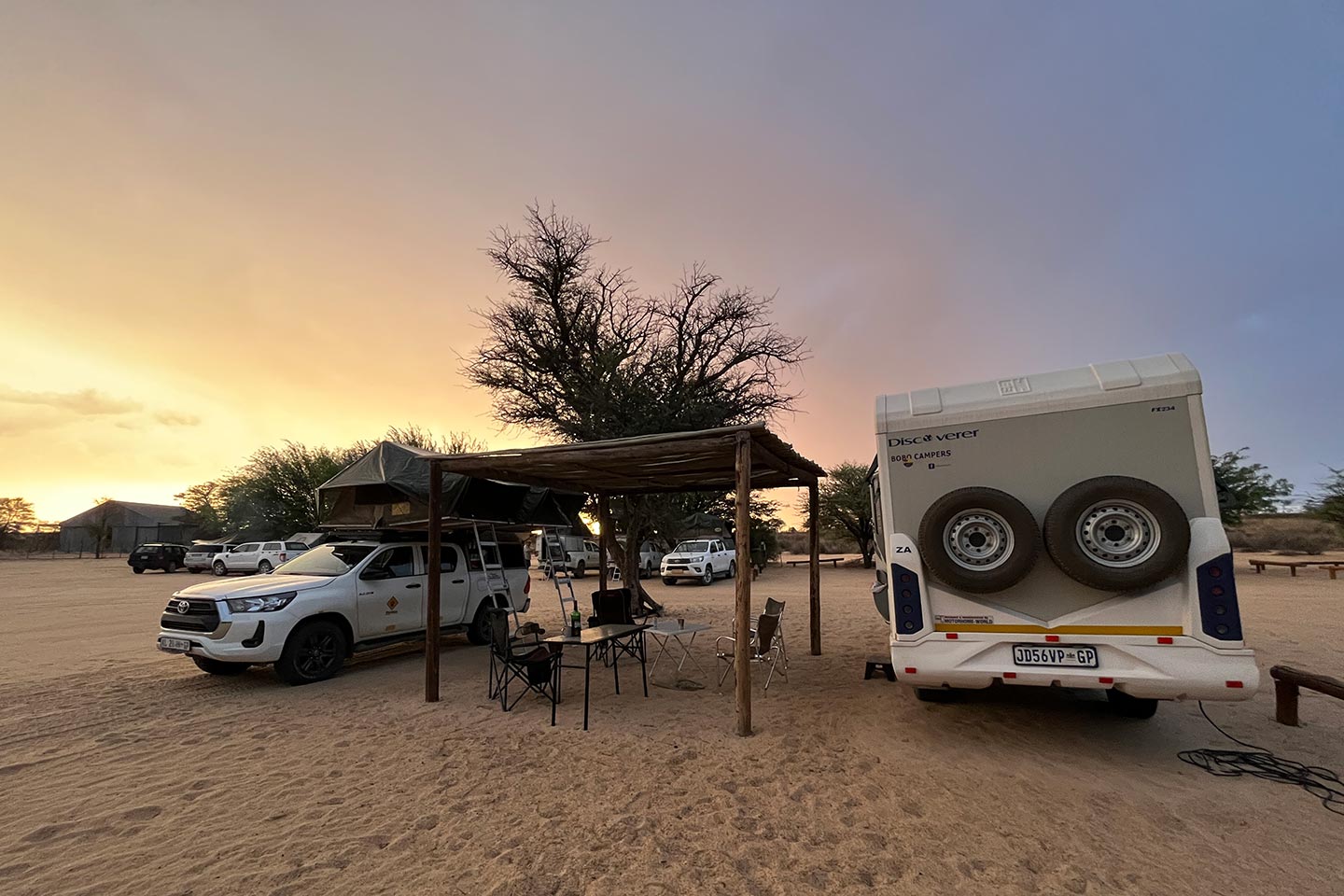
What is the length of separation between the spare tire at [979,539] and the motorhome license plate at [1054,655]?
1.55 ft

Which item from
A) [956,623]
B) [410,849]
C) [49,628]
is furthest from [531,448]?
[49,628]

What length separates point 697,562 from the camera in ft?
73.0

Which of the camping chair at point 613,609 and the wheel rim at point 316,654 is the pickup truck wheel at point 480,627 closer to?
the wheel rim at point 316,654

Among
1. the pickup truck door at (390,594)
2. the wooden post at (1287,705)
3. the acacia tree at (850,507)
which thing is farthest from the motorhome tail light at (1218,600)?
the acacia tree at (850,507)

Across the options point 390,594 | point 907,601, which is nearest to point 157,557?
point 390,594

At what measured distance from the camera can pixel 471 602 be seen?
31.7ft

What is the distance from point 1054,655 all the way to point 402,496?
7.59m

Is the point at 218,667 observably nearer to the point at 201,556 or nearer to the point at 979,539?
the point at 979,539

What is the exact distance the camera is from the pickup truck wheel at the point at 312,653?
23.6 feet

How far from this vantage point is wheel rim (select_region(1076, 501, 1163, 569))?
4.29m

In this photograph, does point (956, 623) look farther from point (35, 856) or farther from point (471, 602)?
point (471, 602)

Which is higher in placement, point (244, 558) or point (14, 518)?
point (14, 518)

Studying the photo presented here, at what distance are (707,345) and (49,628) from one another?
47.0 ft

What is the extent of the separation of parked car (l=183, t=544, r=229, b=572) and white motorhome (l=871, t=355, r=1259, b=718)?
3176 cm
